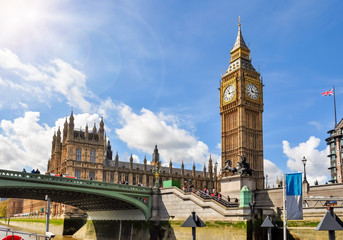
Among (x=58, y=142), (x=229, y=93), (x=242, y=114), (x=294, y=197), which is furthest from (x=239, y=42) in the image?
(x=294, y=197)

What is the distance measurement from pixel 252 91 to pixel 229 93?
5752 mm

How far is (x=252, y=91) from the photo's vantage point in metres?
93.7

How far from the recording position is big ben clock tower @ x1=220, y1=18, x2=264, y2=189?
90500 millimetres

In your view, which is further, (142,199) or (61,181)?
(142,199)

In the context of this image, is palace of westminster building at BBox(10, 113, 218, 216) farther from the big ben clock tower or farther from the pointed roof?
the pointed roof

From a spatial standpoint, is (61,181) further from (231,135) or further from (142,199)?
(231,135)

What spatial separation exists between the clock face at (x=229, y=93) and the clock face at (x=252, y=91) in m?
3.72

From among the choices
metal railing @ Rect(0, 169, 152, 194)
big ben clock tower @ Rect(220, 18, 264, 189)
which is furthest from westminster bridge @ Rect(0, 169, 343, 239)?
big ben clock tower @ Rect(220, 18, 264, 189)

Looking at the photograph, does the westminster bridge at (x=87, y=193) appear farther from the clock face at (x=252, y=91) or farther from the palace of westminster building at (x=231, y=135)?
the clock face at (x=252, y=91)

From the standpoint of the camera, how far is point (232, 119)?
9425 centimetres

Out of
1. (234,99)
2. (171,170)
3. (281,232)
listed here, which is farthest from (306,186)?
(171,170)

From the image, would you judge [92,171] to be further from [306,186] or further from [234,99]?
[306,186]

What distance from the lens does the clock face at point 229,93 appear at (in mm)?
94050

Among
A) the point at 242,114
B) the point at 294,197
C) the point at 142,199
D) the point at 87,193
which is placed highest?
the point at 242,114
